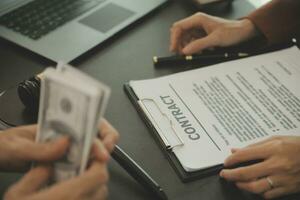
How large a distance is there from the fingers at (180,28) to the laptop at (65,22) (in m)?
0.12

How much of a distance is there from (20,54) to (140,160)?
1.33 ft

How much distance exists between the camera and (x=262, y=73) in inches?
35.8

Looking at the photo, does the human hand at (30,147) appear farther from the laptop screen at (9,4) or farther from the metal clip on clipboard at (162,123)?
the laptop screen at (9,4)

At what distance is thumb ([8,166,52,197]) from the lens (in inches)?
20.2

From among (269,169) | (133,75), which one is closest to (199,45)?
(133,75)

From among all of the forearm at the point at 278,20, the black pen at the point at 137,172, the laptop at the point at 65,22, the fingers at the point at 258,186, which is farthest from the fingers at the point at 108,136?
the forearm at the point at 278,20

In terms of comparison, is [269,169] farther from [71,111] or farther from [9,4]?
[9,4]

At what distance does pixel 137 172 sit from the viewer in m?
0.68

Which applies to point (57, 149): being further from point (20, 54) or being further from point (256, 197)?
point (20, 54)

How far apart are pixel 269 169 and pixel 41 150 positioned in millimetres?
366

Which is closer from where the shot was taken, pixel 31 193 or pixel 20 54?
pixel 31 193

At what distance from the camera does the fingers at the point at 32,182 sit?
1.68ft

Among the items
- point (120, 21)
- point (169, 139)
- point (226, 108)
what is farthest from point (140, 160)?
point (120, 21)

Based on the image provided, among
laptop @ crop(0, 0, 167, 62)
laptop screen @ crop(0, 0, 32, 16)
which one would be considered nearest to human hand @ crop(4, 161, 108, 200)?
laptop @ crop(0, 0, 167, 62)
